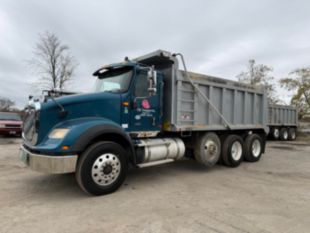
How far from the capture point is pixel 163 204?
Answer: 3531mm

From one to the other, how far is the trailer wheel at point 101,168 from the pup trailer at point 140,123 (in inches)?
0.7

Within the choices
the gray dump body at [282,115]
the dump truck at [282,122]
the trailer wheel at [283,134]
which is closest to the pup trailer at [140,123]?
the gray dump body at [282,115]

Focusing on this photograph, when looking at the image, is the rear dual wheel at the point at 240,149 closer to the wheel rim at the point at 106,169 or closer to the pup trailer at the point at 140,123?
the pup trailer at the point at 140,123

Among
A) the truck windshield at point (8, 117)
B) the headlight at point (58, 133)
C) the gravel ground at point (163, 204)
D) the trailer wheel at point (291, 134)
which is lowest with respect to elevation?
the gravel ground at point (163, 204)

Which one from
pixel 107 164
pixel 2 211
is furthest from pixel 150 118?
pixel 2 211

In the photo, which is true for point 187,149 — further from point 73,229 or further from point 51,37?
point 51,37

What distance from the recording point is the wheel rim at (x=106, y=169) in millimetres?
3787

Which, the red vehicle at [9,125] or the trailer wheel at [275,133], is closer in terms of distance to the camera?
the red vehicle at [9,125]

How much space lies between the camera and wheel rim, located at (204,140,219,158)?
19.1 feet

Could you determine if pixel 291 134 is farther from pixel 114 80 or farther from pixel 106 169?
pixel 106 169

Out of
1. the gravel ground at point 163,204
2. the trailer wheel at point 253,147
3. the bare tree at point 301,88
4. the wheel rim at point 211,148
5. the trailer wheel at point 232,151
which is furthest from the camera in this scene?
the bare tree at point 301,88

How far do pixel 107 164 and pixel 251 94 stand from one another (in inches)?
216

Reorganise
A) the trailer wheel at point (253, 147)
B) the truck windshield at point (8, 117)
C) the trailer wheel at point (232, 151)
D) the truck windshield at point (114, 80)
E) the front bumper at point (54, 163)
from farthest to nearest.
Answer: the truck windshield at point (8, 117) < the trailer wheel at point (253, 147) < the trailer wheel at point (232, 151) < the truck windshield at point (114, 80) < the front bumper at point (54, 163)

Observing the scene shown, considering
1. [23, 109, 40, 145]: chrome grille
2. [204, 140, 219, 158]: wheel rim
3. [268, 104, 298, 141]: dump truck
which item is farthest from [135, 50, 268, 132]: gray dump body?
[268, 104, 298, 141]: dump truck
